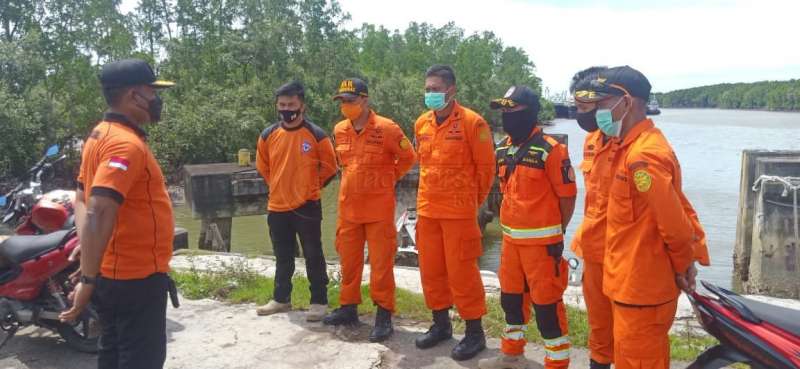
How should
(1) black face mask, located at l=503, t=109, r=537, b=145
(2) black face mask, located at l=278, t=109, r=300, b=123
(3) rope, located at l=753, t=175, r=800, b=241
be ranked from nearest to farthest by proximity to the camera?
(1) black face mask, located at l=503, t=109, r=537, b=145 → (2) black face mask, located at l=278, t=109, r=300, b=123 → (3) rope, located at l=753, t=175, r=800, b=241

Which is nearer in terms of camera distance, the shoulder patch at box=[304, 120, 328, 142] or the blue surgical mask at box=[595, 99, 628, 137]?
the blue surgical mask at box=[595, 99, 628, 137]

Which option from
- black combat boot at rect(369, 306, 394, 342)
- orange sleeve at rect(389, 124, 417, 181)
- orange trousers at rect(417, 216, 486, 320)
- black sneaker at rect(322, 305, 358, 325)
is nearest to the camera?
orange trousers at rect(417, 216, 486, 320)

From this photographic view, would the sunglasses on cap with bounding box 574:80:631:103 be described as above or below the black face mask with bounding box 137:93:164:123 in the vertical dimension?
above

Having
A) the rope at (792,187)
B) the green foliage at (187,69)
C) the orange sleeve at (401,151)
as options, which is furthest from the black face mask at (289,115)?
the green foliage at (187,69)

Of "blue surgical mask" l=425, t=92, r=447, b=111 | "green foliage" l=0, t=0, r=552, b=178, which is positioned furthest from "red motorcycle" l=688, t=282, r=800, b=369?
"green foliage" l=0, t=0, r=552, b=178

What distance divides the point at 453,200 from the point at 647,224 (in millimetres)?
1505

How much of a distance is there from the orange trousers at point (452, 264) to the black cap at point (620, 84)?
140cm

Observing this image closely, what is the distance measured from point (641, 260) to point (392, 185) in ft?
7.28

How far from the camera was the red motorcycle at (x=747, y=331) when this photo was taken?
8.48 ft

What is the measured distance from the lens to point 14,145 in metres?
16.6

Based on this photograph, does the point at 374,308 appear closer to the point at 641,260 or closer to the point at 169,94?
the point at 641,260

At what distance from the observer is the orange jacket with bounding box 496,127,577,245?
3627mm

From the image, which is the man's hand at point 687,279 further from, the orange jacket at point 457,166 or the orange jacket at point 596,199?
the orange jacket at point 457,166

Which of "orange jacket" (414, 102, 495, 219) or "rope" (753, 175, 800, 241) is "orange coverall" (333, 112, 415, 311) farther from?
"rope" (753, 175, 800, 241)
